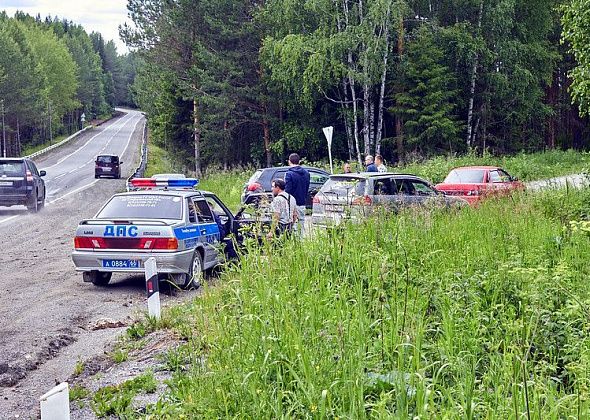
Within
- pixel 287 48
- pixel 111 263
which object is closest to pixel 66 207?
pixel 287 48

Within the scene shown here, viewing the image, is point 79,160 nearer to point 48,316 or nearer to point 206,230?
point 206,230

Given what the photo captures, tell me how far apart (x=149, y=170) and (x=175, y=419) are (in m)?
49.8

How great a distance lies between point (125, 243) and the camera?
10656 millimetres

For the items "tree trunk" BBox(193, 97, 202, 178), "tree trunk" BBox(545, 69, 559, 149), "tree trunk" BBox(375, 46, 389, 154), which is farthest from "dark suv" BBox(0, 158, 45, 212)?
"tree trunk" BBox(545, 69, 559, 149)

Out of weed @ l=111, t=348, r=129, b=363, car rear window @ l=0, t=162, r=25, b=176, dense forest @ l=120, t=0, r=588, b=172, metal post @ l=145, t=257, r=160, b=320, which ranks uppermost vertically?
dense forest @ l=120, t=0, r=588, b=172

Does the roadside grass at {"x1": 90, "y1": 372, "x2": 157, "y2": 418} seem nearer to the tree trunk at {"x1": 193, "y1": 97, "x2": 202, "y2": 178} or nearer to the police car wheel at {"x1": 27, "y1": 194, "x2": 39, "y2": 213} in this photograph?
the police car wheel at {"x1": 27, "y1": 194, "x2": 39, "y2": 213}

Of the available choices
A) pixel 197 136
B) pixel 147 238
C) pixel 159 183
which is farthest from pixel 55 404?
pixel 197 136

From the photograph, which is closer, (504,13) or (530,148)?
(504,13)

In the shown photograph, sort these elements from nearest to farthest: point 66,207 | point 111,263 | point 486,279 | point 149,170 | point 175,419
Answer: point 175,419
point 486,279
point 111,263
point 66,207
point 149,170

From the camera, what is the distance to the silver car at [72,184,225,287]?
415 inches

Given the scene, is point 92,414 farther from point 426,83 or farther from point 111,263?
point 426,83

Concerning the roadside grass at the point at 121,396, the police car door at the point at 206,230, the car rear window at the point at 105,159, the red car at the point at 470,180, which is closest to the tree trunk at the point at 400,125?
the red car at the point at 470,180

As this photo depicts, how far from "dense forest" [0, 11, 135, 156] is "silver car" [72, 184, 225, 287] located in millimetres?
51900

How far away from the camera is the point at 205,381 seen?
465 cm
